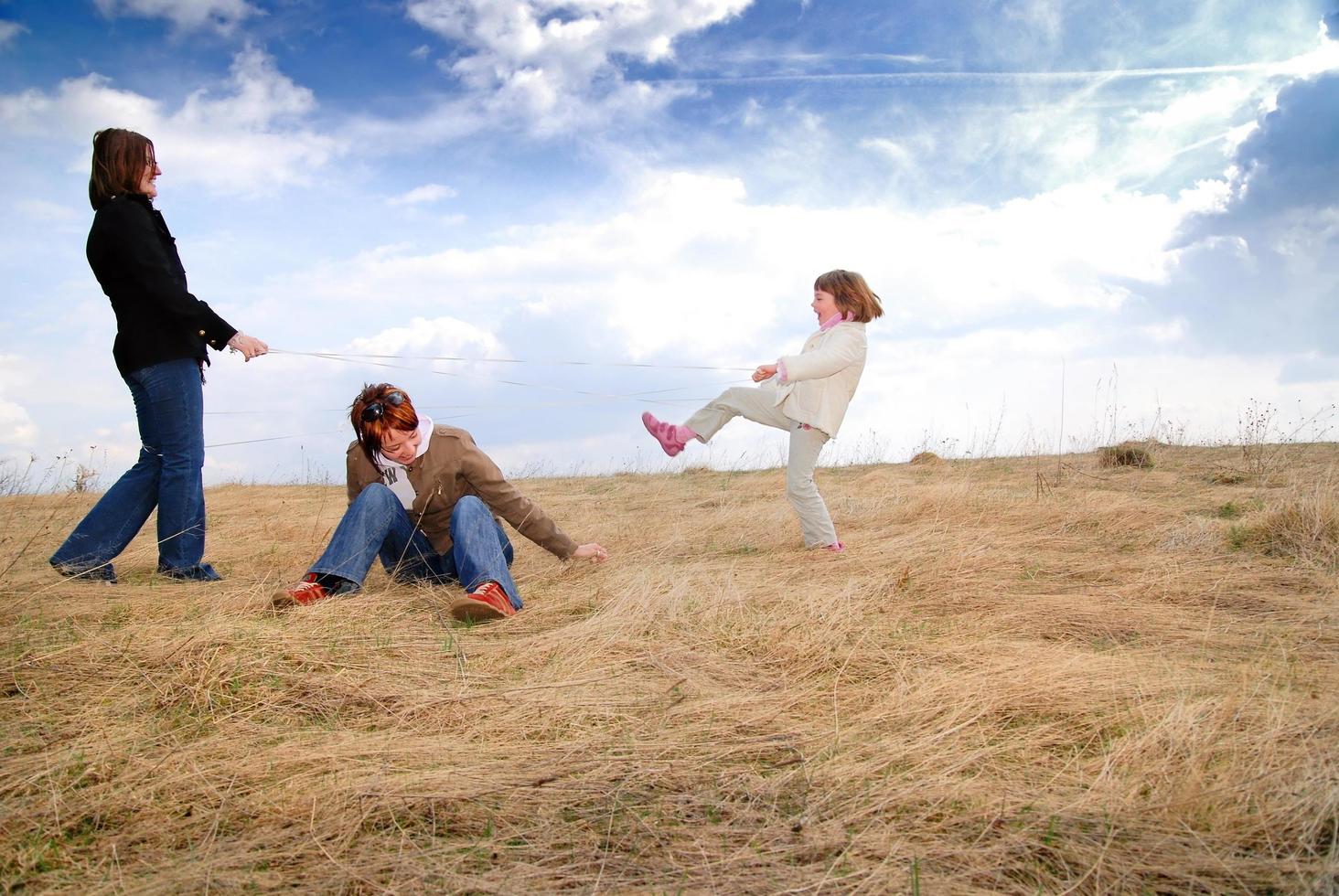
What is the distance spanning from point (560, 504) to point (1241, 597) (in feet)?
19.9

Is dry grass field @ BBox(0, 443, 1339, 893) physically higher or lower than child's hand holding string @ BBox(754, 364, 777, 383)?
lower

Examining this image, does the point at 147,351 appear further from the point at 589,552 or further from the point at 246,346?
the point at 589,552

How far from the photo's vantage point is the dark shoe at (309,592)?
11.2ft

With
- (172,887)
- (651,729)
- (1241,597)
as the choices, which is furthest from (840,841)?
(1241,597)

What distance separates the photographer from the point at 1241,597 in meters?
4.01

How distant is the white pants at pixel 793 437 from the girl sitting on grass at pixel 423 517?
5.34 ft

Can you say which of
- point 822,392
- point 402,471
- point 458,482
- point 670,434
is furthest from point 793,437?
point 402,471

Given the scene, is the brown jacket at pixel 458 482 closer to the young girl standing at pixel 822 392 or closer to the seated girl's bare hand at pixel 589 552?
the seated girl's bare hand at pixel 589 552

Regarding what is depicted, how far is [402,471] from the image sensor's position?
12.7 ft

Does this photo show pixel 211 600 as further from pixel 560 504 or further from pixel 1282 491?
pixel 1282 491

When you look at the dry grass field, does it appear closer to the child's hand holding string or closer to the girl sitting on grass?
the girl sitting on grass

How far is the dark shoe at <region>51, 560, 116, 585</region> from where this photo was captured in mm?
4211

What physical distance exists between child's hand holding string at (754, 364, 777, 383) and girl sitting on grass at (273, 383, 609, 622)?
1572 mm

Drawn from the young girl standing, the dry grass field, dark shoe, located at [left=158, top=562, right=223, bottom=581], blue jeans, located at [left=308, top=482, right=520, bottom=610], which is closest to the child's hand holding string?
the young girl standing
